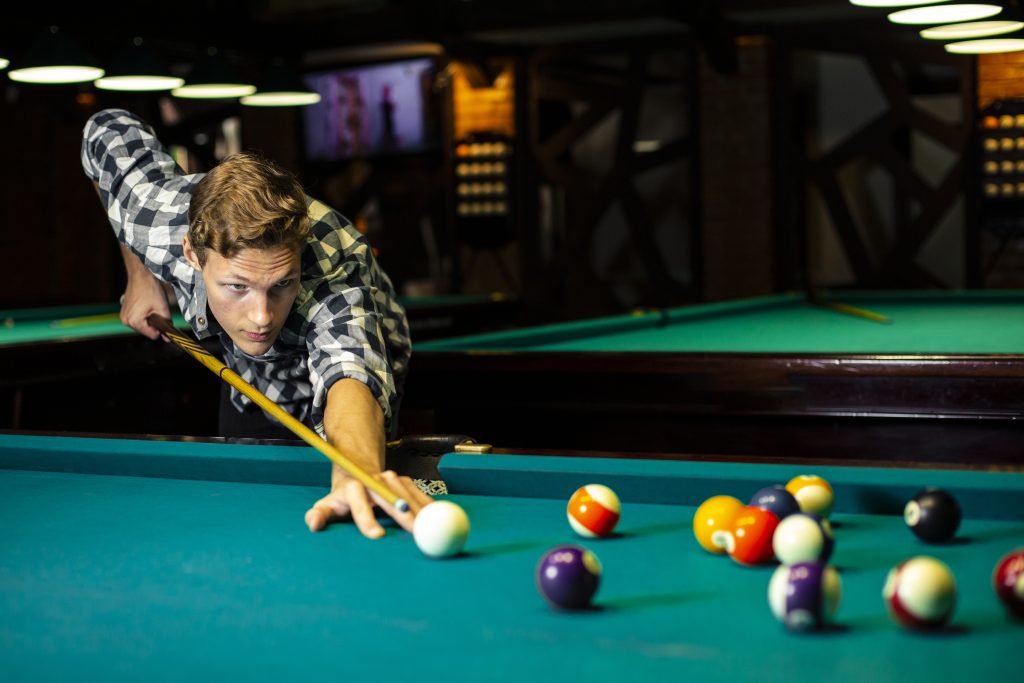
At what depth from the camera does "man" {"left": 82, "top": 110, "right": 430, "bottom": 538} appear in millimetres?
1871

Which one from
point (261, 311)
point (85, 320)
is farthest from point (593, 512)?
point (85, 320)

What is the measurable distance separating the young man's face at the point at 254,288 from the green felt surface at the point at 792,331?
1458 millimetres

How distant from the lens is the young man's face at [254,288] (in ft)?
6.24

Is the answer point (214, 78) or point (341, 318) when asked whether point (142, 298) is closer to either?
point (341, 318)

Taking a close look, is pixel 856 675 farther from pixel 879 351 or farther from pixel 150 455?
pixel 879 351

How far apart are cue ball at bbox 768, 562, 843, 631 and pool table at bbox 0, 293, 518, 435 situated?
3067 millimetres

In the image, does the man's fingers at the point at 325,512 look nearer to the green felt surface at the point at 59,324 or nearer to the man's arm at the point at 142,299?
the man's arm at the point at 142,299

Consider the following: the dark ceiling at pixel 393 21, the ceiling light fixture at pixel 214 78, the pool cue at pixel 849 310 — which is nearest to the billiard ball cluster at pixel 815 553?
the pool cue at pixel 849 310

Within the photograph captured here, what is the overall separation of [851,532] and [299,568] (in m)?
0.64

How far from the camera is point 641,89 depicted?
324 inches

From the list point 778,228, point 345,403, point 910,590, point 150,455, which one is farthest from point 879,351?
point 778,228

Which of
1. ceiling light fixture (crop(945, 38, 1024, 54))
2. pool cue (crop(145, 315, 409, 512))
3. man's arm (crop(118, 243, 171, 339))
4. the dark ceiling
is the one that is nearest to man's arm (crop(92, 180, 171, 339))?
man's arm (crop(118, 243, 171, 339))

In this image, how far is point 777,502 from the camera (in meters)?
1.31

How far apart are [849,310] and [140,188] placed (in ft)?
9.44
